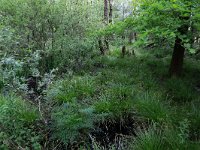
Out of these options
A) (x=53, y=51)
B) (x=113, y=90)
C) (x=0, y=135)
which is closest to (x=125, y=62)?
(x=53, y=51)

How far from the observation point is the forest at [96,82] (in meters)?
4.06

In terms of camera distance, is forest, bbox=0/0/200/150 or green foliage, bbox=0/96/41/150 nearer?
green foliage, bbox=0/96/41/150

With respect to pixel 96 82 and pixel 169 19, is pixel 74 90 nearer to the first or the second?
pixel 96 82

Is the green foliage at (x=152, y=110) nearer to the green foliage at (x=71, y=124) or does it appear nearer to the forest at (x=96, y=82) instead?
the forest at (x=96, y=82)

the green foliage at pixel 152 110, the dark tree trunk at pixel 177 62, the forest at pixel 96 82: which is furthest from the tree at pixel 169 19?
the dark tree trunk at pixel 177 62

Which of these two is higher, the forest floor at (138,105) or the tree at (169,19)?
the tree at (169,19)

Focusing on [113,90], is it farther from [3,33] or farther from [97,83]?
[3,33]

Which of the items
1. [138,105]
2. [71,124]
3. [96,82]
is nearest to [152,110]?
[138,105]

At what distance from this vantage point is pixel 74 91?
6.04 m

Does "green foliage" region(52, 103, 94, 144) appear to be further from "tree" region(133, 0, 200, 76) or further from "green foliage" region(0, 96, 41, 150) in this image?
"tree" region(133, 0, 200, 76)

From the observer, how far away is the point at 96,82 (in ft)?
22.9

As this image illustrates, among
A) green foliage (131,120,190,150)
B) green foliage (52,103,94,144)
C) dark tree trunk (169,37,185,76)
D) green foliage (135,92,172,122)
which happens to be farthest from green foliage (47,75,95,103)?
dark tree trunk (169,37,185,76)

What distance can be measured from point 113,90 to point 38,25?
13.9 feet

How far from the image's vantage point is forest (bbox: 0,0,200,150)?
4.06 meters
